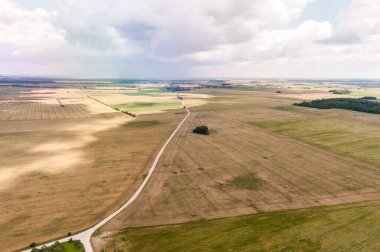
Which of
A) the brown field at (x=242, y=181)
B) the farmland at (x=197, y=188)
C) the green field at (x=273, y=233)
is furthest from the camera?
the brown field at (x=242, y=181)

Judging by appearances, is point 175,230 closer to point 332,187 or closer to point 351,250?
point 351,250

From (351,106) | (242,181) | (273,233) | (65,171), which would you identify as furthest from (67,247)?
(351,106)

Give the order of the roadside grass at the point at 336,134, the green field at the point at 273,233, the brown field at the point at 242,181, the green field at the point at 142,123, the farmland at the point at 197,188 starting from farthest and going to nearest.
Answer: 1. the green field at the point at 142,123
2. the roadside grass at the point at 336,134
3. the brown field at the point at 242,181
4. the farmland at the point at 197,188
5. the green field at the point at 273,233

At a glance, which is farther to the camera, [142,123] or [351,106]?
[351,106]

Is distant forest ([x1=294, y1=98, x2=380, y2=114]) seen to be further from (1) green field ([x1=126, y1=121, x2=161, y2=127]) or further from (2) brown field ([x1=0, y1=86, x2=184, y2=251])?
(1) green field ([x1=126, y1=121, x2=161, y2=127])

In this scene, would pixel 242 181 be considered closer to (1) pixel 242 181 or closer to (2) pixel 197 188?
(1) pixel 242 181

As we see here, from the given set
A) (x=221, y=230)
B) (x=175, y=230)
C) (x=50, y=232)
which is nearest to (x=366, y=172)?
(x=221, y=230)

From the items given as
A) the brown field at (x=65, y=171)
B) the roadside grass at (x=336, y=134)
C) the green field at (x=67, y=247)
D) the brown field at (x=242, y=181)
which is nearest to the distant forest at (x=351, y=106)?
the roadside grass at (x=336, y=134)

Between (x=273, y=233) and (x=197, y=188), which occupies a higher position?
(x=197, y=188)

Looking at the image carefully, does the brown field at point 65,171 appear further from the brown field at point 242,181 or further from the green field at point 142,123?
the brown field at point 242,181
